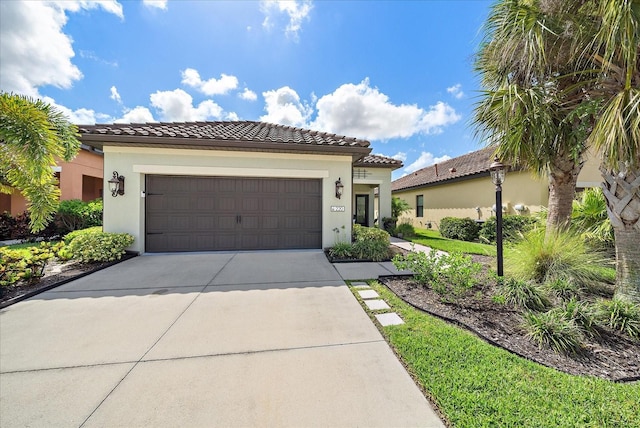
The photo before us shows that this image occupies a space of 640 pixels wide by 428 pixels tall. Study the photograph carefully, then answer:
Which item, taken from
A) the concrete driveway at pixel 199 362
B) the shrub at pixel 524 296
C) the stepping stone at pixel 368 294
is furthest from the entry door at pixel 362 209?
the shrub at pixel 524 296

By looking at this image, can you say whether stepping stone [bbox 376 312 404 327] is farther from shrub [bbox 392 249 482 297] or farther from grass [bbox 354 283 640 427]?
shrub [bbox 392 249 482 297]

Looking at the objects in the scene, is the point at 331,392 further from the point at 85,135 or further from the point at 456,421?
the point at 85,135

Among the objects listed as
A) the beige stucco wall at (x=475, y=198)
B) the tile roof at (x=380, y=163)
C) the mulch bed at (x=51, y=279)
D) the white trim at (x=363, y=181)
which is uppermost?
the tile roof at (x=380, y=163)

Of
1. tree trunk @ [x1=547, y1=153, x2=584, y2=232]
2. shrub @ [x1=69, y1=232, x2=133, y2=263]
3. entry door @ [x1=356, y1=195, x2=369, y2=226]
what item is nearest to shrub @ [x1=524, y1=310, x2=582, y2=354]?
tree trunk @ [x1=547, y1=153, x2=584, y2=232]

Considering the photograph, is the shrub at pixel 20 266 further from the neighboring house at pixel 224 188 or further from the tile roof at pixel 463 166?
the tile roof at pixel 463 166

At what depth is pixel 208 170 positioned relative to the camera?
289 inches

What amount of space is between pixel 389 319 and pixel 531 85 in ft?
16.9

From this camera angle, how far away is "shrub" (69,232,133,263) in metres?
5.95

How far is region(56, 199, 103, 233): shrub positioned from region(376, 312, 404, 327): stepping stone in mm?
11952

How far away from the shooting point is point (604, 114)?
123 inches

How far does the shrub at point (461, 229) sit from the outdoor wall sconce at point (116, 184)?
13755mm

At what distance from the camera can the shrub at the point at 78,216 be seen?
30.6 ft

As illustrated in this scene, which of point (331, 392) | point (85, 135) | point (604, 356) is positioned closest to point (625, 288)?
point (604, 356)

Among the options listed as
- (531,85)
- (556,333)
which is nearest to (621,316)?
(556,333)
